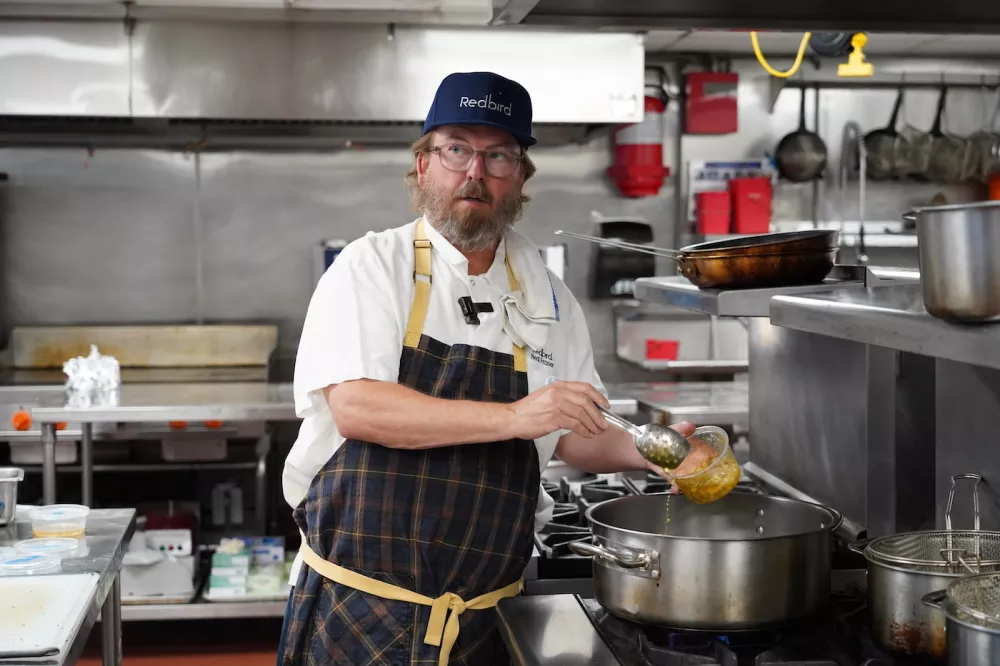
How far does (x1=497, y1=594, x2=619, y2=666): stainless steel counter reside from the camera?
1.57 m

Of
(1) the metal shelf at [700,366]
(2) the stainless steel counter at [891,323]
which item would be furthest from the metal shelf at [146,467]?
(2) the stainless steel counter at [891,323]

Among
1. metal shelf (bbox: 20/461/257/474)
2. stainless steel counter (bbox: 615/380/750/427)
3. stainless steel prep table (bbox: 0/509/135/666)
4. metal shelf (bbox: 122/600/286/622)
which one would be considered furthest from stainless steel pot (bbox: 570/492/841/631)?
metal shelf (bbox: 20/461/257/474)

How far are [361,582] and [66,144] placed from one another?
3.77 meters

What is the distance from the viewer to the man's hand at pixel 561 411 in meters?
1.73

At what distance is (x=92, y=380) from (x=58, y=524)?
199 centimetres

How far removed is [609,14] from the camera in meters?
1.85

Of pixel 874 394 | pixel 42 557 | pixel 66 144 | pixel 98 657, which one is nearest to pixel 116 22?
pixel 66 144

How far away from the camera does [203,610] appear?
4.05 m

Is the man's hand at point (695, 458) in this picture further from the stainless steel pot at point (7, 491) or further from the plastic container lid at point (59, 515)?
the stainless steel pot at point (7, 491)

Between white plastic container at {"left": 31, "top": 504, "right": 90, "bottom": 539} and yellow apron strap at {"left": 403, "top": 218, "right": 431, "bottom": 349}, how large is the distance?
0.96 metres

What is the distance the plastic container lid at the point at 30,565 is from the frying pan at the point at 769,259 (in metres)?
1.21

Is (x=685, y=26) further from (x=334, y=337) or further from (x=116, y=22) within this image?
(x=116, y=22)

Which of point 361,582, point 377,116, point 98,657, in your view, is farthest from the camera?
point 377,116

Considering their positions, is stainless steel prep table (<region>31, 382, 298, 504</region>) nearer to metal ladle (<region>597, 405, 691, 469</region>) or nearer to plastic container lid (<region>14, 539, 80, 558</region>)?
plastic container lid (<region>14, 539, 80, 558</region>)
